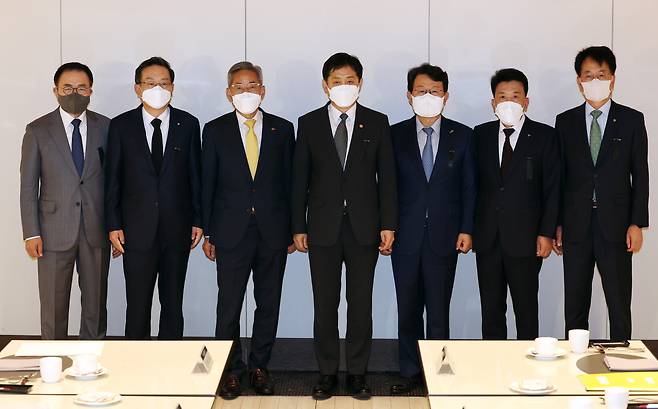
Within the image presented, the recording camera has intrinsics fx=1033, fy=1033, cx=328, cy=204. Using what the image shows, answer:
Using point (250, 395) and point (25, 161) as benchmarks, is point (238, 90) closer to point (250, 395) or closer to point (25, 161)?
point (25, 161)

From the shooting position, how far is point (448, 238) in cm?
570

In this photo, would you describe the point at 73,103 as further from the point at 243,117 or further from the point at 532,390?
the point at 532,390

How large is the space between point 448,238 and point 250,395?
138cm

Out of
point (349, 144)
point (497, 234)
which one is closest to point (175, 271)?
point (349, 144)

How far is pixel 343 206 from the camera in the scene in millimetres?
5523

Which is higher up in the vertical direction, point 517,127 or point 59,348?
point 517,127

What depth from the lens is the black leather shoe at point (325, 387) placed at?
554cm

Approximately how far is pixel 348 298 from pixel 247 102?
1.21m

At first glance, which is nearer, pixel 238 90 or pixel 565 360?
pixel 565 360

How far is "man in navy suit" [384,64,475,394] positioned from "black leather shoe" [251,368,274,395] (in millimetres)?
682

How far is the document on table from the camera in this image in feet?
12.4

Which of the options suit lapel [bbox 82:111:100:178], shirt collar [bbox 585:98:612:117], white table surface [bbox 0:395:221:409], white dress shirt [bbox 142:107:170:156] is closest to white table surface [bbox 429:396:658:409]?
white table surface [bbox 0:395:221:409]

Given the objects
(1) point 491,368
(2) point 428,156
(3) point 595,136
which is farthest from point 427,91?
(1) point 491,368

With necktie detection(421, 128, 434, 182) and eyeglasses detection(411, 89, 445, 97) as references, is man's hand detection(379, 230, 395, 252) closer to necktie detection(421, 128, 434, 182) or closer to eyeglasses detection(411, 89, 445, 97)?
necktie detection(421, 128, 434, 182)
